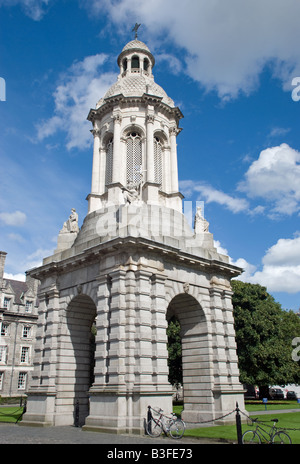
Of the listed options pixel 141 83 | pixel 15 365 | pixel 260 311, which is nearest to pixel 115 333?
pixel 141 83

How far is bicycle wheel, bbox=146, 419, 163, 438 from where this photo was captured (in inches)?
717

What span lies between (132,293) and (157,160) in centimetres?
1303

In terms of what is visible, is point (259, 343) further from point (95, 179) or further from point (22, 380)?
point (22, 380)

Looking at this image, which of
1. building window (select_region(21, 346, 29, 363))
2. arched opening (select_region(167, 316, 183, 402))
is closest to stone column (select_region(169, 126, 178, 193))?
arched opening (select_region(167, 316, 183, 402))

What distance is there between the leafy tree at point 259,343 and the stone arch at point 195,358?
67.2ft

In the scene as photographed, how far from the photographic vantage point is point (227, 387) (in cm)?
2369

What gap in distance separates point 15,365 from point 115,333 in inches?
1745

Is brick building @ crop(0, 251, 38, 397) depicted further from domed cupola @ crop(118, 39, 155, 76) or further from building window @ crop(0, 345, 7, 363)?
domed cupola @ crop(118, 39, 155, 76)

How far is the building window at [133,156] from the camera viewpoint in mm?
28856

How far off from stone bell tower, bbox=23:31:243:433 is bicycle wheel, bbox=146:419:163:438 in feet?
1.62

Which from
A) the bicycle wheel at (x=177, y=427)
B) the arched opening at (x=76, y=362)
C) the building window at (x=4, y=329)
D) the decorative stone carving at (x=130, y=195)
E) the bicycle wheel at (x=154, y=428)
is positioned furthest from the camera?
the building window at (x=4, y=329)

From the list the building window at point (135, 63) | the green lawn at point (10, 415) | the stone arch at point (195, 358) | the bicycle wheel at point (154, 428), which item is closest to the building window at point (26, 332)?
the green lawn at point (10, 415)

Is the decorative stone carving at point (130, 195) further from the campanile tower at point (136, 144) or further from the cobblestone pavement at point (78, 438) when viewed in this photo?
the cobblestone pavement at point (78, 438)
